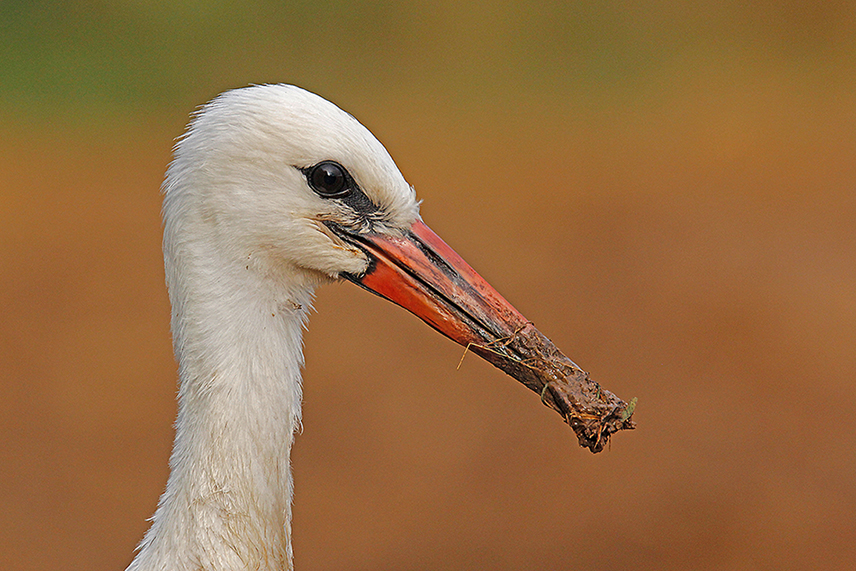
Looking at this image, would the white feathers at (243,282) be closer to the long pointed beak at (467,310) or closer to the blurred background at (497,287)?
the long pointed beak at (467,310)

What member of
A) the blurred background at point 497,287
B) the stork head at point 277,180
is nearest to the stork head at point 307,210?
the stork head at point 277,180

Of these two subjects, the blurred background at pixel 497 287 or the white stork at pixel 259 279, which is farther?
the blurred background at pixel 497 287

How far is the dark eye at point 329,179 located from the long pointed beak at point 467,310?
0.32 feet

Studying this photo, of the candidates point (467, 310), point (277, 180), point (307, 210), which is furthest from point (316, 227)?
point (467, 310)

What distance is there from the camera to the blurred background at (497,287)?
5.59 metres

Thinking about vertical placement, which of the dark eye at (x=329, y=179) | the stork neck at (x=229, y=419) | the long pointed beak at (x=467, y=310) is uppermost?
the dark eye at (x=329, y=179)

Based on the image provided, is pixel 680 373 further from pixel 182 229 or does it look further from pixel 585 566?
pixel 182 229

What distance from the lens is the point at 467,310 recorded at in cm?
238

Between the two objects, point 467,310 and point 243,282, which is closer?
point 243,282

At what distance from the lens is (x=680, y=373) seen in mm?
6715

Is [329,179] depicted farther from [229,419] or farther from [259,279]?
[229,419]

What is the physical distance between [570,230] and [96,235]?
4.46 m

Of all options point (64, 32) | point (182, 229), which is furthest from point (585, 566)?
point (64, 32)

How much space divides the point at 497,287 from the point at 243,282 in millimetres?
5358
